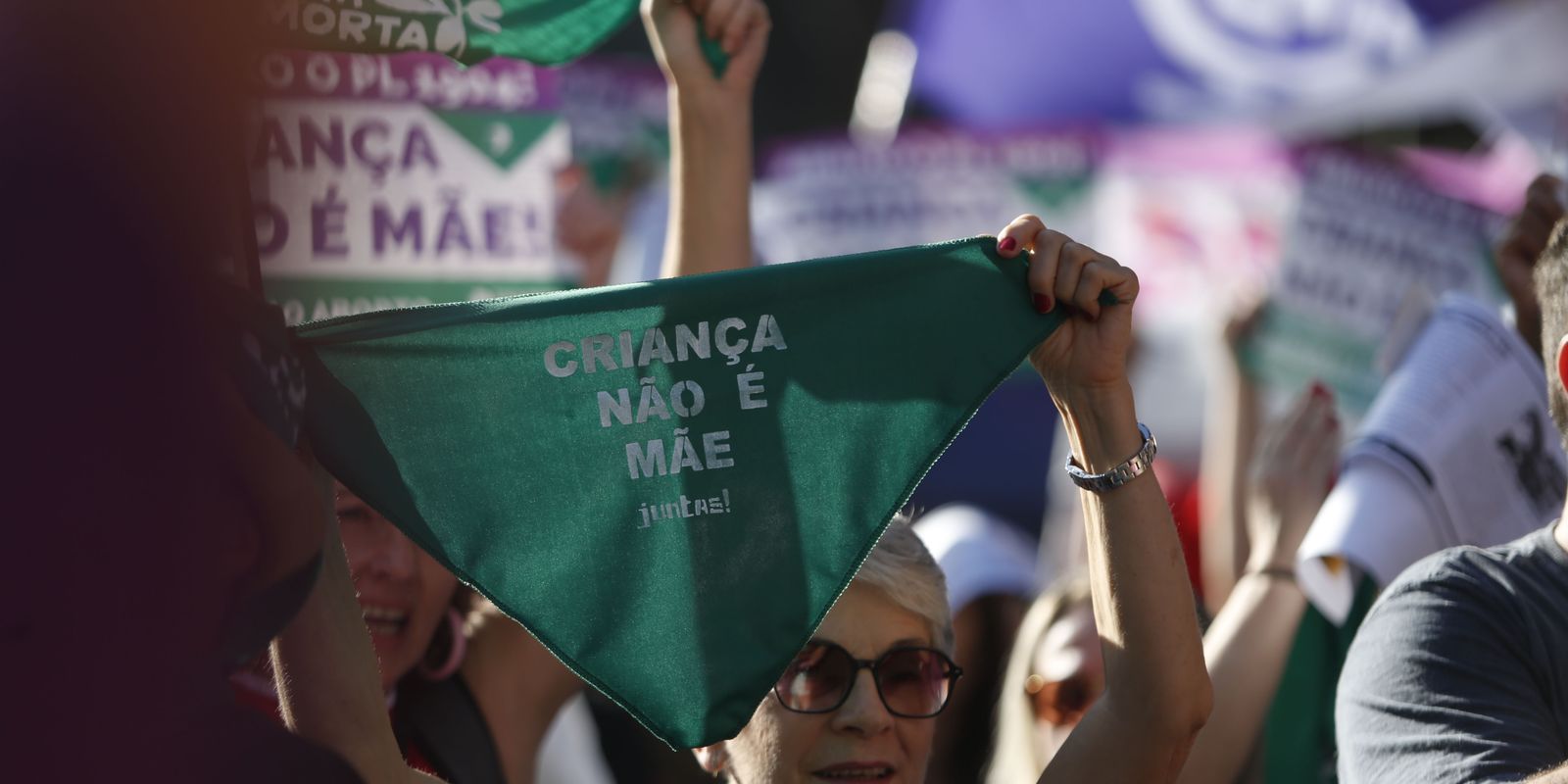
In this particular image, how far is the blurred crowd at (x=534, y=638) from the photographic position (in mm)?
1061

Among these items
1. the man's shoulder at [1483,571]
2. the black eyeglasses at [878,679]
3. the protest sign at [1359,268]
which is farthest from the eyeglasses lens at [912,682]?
the protest sign at [1359,268]

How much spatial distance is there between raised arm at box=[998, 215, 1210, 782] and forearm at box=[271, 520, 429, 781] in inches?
30.0

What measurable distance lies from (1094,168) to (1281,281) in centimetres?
242

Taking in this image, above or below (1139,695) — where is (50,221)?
above

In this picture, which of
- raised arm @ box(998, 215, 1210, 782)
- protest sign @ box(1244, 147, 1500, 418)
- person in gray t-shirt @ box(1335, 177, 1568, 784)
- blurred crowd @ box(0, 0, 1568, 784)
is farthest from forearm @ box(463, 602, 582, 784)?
protest sign @ box(1244, 147, 1500, 418)

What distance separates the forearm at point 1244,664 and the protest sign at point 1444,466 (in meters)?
0.06

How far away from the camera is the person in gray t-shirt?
1.98 metres

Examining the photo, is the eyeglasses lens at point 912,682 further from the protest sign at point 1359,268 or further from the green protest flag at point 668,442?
the protest sign at point 1359,268

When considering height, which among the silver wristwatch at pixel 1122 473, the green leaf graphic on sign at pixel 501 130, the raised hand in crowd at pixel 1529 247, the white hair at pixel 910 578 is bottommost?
the white hair at pixel 910 578

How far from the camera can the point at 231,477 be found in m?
1.16

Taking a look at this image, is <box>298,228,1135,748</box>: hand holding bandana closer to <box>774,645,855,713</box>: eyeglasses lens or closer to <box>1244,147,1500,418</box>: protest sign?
<box>774,645,855,713</box>: eyeglasses lens

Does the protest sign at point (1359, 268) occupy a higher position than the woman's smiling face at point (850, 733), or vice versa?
→ the protest sign at point (1359, 268)

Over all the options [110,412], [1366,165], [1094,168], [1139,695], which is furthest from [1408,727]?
[1094,168]

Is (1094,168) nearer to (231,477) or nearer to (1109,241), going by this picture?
(1109,241)
